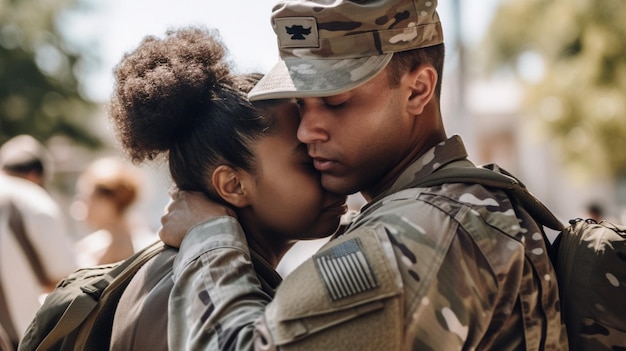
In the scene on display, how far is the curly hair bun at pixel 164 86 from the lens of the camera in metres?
2.27

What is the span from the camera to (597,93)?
13.9 m

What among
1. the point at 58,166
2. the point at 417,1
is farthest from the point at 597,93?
the point at 58,166

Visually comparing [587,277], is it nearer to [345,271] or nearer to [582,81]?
[345,271]

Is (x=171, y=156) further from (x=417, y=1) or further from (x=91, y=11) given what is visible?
(x=91, y=11)

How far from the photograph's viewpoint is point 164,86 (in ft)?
7.39

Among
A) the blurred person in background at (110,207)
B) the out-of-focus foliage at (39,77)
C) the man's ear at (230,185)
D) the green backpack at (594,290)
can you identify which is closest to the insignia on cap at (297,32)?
the man's ear at (230,185)

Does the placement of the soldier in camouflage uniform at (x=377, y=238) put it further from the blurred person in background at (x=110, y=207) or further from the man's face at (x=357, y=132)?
the blurred person in background at (x=110, y=207)

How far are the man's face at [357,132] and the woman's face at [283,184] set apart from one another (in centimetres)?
10

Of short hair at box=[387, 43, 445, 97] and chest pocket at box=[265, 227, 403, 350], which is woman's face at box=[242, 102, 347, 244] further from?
chest pocket at box=[265, 227, 403, 350]

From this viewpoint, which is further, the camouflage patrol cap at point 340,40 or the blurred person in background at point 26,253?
the blurred person in background at point 26,253

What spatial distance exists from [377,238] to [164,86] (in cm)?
79

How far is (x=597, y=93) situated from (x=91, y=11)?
1940cm

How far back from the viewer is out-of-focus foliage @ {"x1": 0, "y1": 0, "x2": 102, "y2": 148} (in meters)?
26.7

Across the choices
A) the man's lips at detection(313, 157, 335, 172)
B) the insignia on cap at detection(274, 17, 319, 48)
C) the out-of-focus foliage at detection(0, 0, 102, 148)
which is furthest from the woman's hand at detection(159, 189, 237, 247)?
the out-of-focus foliage at detection(0, 0, 102, 148)
